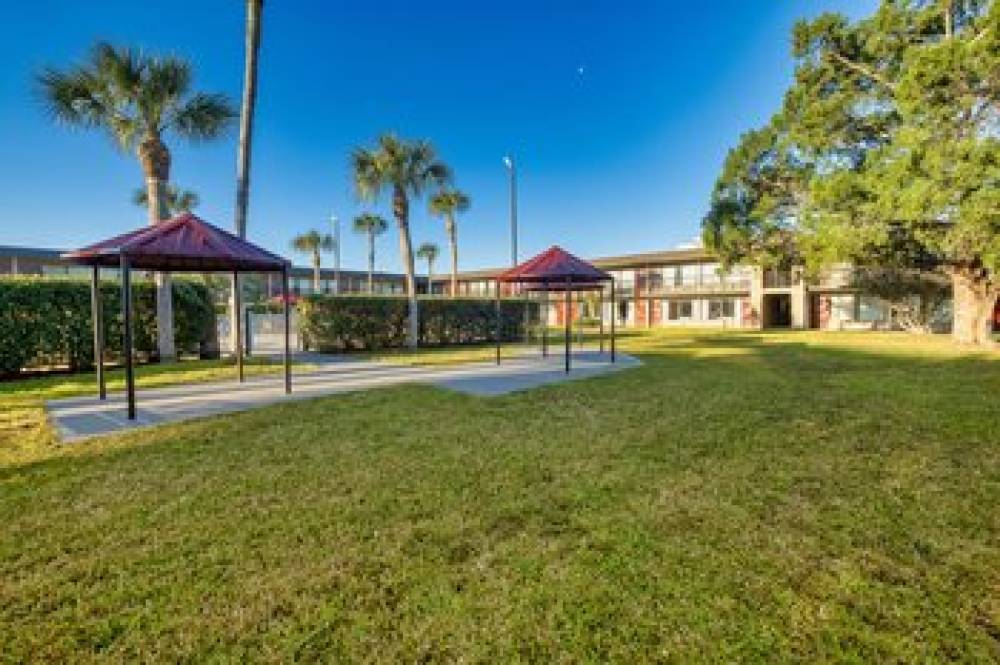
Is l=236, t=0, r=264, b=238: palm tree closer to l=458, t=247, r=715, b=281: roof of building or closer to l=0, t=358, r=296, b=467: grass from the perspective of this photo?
l=0, t=358, r=296, b=467: grass

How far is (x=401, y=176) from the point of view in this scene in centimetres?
1786

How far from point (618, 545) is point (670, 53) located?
76.2 ft

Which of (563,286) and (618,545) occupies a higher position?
(563,286)

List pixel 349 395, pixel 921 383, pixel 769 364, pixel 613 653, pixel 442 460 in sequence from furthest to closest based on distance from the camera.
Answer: pixel 769 364
pixel 921 383
pixel 349 395
pixel 442 460
pixel 613 653

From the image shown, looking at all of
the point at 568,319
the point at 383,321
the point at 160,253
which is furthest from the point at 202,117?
the point at 568,319

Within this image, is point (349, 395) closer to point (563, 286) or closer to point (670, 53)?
point (563, 286)

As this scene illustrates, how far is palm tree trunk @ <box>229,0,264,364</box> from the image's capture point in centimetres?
1206

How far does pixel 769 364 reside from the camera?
1261cm

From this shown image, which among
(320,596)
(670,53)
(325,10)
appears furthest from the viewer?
(670,53)

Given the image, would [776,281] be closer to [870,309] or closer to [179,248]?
[870,309]

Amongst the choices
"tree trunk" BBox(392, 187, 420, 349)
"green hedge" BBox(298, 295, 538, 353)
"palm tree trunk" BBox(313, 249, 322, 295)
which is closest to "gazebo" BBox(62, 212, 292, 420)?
"green hedge" BBox(298, 295, 538, 353)

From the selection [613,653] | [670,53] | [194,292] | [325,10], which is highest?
[670,53]

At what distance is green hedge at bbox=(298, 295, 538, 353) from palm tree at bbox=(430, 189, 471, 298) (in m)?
8.29

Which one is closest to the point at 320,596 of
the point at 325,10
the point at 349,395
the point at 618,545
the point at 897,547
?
the point at 618,545
